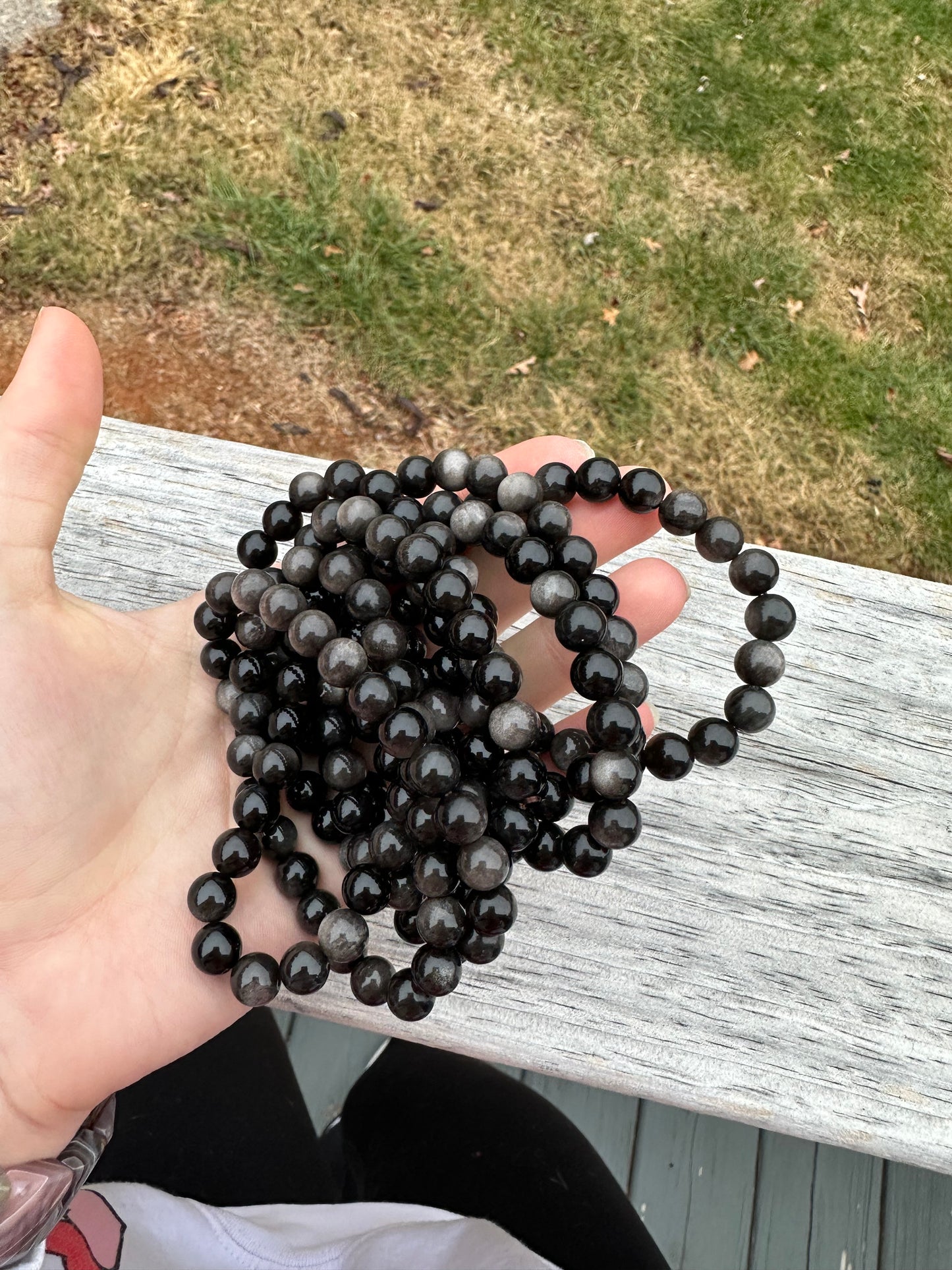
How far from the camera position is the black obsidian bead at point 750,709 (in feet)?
4.55

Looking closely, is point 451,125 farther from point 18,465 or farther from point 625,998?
point 625,998

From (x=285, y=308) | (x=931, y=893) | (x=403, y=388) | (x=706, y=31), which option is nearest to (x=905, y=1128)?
(x=931, y=893)

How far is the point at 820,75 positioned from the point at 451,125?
3.48ft

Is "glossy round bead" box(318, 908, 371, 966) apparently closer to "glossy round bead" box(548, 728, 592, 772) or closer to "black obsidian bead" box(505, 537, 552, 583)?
"glossy round bead" box(548, 728, 592, 772)

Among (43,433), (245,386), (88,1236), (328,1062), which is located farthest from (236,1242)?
(245,386)

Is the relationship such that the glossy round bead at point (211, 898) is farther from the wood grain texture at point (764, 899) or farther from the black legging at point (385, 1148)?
the black legging at point (385, 1148)

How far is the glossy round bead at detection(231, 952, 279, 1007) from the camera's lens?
131cm

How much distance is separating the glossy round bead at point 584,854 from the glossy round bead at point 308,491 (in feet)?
1.95

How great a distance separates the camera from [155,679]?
4.84ft

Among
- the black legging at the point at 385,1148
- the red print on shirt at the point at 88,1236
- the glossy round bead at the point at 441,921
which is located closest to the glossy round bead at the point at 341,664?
the glossy round bead at the point at 441,921

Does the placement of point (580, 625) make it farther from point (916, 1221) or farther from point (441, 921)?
point (916, 1221)

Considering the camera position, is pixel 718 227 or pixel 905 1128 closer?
pixel 905 1128

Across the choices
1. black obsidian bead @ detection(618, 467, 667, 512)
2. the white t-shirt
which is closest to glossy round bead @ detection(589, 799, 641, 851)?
black obsidian bead @ detection(618, 467, 667, 512)

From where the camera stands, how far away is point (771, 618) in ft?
4.64
